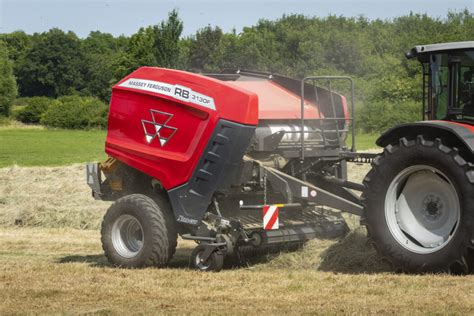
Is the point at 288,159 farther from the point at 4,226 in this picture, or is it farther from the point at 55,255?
the point at 4,226

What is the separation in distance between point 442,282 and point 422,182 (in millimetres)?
1100

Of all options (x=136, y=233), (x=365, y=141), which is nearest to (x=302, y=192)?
(x=136, y=233)

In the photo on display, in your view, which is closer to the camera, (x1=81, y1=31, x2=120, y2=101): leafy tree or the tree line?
the tree line

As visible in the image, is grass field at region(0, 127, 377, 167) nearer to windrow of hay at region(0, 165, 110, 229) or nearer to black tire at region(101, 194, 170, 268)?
windrow of hay at region(0, 165, 110, 229)

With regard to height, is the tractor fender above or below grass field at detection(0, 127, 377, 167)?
above

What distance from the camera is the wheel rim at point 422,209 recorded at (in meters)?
7.62

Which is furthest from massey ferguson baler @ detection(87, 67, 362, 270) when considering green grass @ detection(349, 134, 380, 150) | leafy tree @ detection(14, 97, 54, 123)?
leafy tree @ detection(14, 97, 54, 123)

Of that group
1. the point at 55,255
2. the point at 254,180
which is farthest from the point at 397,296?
the point at 55,255

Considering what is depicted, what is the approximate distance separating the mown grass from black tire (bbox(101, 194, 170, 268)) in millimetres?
207

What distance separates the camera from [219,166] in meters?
8.83

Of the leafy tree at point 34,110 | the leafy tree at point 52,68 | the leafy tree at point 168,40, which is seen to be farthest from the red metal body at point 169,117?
the leafy tree at point 52,68

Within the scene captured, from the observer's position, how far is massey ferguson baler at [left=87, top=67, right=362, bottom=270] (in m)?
8.85

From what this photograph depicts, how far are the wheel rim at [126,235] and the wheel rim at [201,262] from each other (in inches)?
32.1

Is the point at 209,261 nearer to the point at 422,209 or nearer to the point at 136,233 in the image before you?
the point at 136,233
